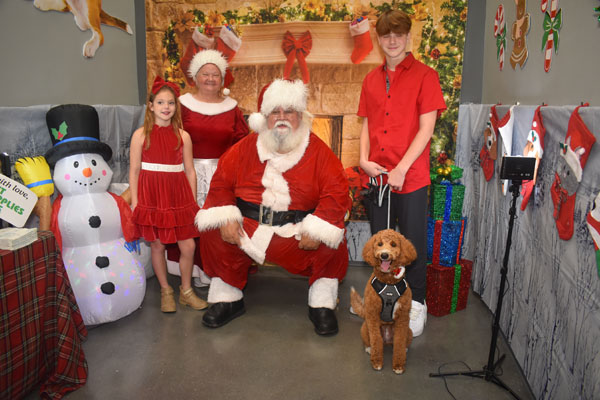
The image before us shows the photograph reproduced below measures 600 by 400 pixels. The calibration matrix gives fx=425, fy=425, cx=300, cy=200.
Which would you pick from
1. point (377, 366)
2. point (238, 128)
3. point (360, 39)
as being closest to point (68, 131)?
point (238, 128)

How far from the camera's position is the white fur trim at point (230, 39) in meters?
3.71

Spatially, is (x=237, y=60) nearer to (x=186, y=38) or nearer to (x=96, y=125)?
(x=186, y=38)

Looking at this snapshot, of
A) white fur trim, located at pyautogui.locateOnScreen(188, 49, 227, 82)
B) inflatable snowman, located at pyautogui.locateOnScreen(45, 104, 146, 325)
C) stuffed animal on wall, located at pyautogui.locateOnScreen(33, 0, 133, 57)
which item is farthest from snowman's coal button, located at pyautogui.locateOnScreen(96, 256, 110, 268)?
stuffed animal on wall, located at pyautogui.locateOnScreen(33, 0, 133, 57)

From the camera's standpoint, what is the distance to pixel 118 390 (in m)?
2.07

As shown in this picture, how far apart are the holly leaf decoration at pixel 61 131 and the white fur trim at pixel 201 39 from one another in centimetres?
168

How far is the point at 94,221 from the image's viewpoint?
2.52m

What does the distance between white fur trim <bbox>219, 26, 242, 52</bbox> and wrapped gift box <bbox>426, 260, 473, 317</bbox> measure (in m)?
2.47

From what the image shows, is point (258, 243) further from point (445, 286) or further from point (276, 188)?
point (445, 286)

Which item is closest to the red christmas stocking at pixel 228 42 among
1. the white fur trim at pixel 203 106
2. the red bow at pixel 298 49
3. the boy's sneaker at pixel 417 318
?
the red bow at pixel 298 49

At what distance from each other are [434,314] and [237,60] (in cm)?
266

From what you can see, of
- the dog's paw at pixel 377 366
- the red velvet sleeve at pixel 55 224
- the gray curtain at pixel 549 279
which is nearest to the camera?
the gray curtain at pixel 549 279

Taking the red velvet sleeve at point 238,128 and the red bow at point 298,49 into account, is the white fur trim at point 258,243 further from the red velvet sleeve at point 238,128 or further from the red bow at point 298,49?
the red bow at point 298,49

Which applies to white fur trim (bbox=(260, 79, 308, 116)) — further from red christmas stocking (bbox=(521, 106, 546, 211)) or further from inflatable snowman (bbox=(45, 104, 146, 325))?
red christmas stocking (bbox=(521, 106, 546, 211))

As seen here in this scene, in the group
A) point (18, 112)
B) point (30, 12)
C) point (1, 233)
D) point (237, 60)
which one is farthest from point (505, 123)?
point (30, 12)
